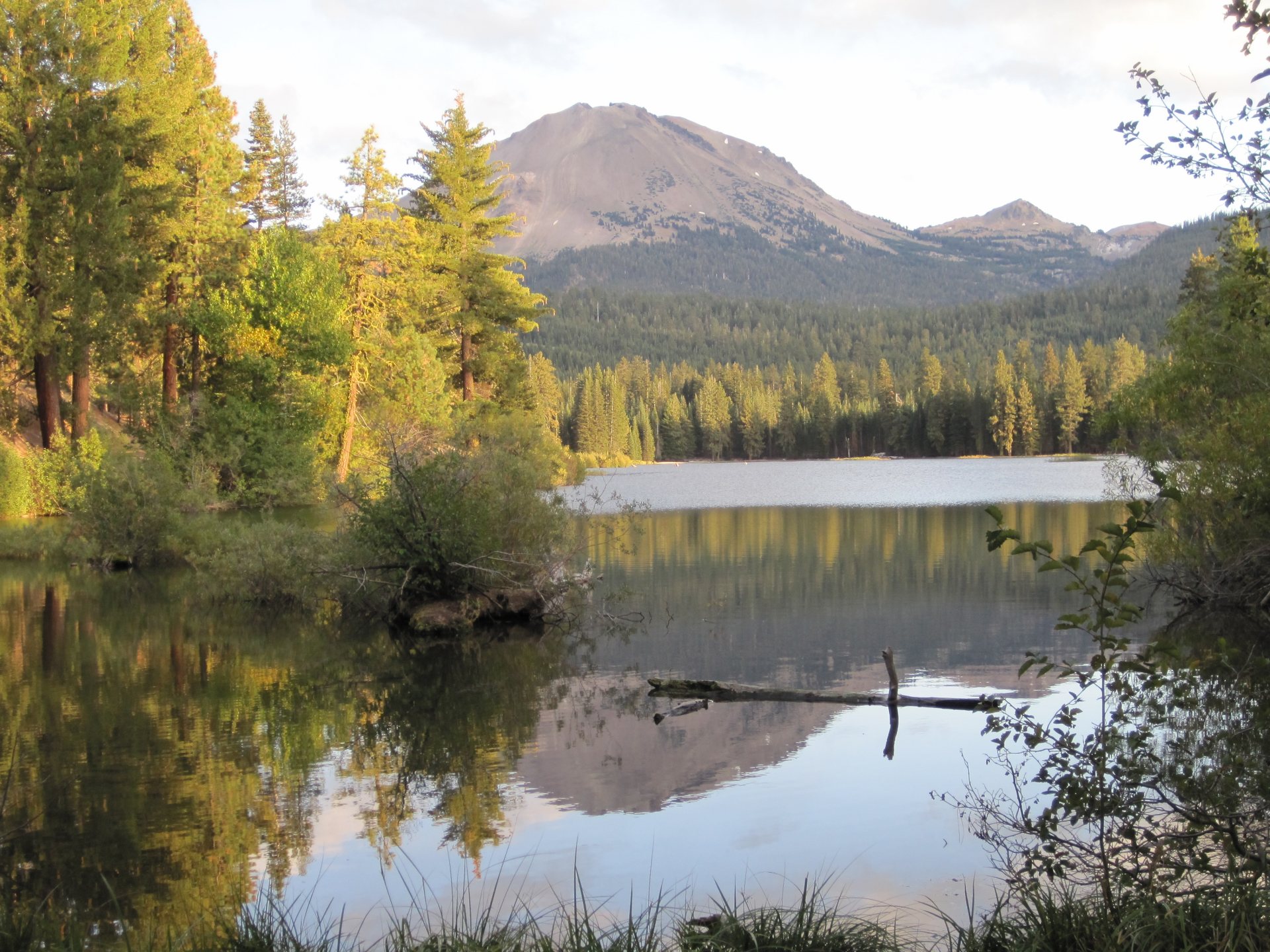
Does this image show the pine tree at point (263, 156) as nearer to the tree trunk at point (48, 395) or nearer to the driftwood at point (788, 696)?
the tree trunk at point (48, 395)

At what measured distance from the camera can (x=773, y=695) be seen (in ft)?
43.1

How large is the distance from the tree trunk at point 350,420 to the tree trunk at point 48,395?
992 cm

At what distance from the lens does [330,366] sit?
39625 mm

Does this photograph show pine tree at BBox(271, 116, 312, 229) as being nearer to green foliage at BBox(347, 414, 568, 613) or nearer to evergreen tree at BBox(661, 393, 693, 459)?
green foliage at BBox(347, 414, 568, 613)

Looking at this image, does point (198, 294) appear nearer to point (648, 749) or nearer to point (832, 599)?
point (832, 599)

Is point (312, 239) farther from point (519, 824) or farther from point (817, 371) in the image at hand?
point (817, 371)

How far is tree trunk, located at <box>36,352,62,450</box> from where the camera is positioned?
103 feet

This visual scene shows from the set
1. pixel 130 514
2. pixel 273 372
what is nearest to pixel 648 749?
pixel 130 514

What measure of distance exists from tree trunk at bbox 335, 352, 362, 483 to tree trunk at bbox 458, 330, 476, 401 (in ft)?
16.3

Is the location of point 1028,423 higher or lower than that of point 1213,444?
higher

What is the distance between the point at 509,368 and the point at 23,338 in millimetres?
19720

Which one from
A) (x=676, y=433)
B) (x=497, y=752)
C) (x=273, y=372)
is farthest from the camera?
(x=676, y=433)

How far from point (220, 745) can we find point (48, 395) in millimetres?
24469

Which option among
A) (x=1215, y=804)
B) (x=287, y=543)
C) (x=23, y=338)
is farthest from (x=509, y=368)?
(x=1215, y=804)
